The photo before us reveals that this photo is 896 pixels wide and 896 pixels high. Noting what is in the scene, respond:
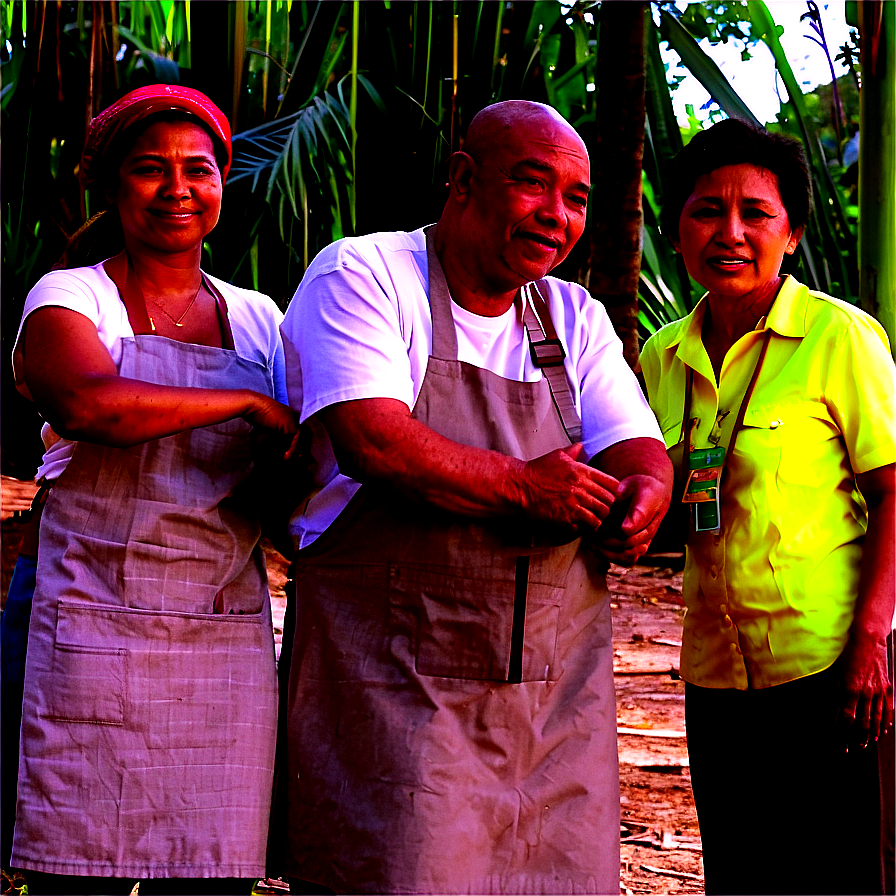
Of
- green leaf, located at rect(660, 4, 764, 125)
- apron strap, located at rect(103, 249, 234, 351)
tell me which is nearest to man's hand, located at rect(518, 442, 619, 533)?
apron strap, located at rect(103, 249, 234, 351)

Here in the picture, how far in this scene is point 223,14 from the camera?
433cm

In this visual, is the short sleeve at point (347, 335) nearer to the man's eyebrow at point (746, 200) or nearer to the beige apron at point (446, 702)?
the beige apron at point (446, 702)

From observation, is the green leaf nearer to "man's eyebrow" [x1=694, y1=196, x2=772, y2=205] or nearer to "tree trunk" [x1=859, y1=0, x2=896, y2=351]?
"tree trunk" [x1=859, y1=0, x2=896, y2=351]

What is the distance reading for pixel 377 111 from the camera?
511 cm

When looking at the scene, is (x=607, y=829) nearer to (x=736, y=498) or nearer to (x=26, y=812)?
(x=736, y=498)

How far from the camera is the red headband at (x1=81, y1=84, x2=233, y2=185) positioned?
82.2 inches

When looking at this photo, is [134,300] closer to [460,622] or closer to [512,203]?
[512,203]

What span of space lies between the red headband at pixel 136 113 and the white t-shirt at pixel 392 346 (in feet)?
1.25

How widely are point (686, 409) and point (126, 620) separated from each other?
1303 millimetres

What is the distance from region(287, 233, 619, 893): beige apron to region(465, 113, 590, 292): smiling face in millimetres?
175

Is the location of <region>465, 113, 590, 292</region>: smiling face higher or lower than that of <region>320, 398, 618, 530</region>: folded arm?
higher

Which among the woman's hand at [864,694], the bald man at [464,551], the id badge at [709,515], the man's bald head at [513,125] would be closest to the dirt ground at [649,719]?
the woman's hand at [864,694]

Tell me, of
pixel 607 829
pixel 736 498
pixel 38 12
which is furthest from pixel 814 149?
pixel 607 829

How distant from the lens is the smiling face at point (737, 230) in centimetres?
243
